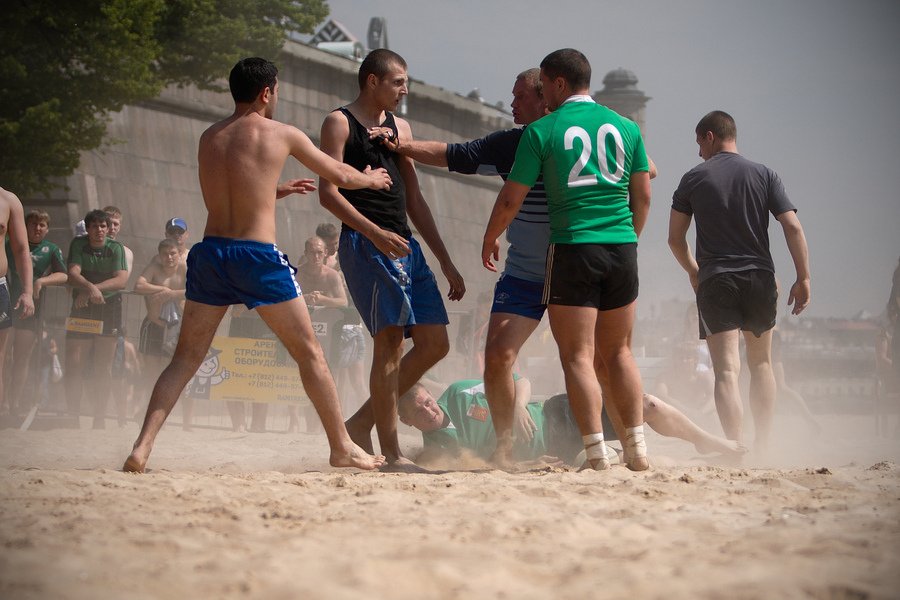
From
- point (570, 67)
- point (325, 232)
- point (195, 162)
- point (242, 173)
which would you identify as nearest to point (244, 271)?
point (242, 173)

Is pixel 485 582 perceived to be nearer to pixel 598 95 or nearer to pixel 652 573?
pixel 652 573

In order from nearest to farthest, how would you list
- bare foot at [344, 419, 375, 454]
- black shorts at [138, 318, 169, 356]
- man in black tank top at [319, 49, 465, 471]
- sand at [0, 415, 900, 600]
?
sand at [0, 415, 900, 600]
man in black tank top at [319, 49, 465, 471]
bare foot at [344, 419, 375, 454]
black shorts at [138, 318, 169, 356]

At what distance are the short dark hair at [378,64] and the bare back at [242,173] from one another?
709 mm

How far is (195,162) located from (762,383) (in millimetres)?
13549

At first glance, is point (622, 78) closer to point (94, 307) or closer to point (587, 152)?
point (94, 307)

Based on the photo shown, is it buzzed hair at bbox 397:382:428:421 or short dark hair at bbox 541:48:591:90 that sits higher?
short dark hair at bbox 541:48:591:90

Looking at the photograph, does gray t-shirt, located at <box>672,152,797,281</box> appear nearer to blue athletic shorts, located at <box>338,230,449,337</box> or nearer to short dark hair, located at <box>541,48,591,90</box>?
short dark hair, located at <box>541,48,591,90</box>

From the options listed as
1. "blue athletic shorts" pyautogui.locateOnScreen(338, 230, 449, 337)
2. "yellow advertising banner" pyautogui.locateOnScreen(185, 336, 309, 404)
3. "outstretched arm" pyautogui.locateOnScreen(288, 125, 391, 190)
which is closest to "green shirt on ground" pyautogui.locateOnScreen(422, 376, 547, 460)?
"blue athletic shorts" pyautogui.locateOnScreen(338, 230, 449, 337)

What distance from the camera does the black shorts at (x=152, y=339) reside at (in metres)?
9.79

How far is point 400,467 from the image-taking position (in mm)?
5297

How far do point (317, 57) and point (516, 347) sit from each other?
16.3 metres

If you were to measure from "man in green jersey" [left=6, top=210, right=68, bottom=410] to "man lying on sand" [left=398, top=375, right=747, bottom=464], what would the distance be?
4631mm

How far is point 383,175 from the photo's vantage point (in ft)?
16.6

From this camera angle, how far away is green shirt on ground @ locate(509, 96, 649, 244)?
4801mm
